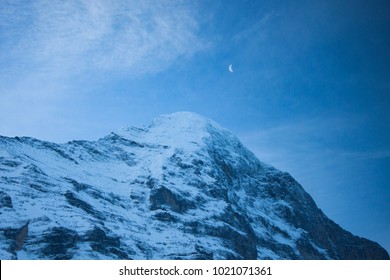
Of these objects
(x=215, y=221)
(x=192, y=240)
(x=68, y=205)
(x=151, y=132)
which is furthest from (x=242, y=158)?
(x=68, y=205)

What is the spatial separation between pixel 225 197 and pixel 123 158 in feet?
90.0

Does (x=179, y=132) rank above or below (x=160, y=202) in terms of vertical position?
above

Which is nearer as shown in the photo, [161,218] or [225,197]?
[161,218]

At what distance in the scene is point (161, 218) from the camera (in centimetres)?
10494

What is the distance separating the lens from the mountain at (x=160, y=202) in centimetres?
8169

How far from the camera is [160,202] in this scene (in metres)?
110

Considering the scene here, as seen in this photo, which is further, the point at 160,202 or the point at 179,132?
the point at 179,132

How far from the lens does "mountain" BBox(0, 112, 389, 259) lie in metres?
81.7

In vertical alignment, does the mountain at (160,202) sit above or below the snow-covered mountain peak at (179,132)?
below

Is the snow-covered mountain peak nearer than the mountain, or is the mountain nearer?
the mountain

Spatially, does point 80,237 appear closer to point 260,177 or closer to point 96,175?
point 96,175

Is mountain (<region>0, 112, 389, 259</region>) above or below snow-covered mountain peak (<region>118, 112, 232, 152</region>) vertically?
below

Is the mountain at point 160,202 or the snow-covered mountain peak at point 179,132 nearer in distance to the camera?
the mountain at point 160,202
